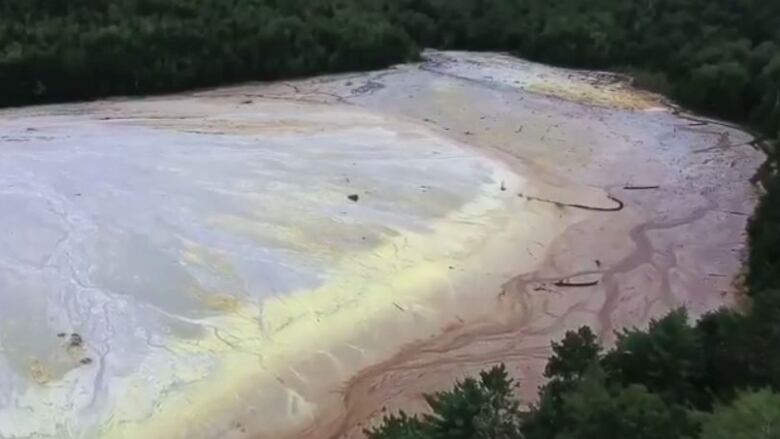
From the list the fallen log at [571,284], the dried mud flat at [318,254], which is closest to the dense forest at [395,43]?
Answer: the dried mud flat at [318,254]

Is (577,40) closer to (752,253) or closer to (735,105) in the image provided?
(735,105)

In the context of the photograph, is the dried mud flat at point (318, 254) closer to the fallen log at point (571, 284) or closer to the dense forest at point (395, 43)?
the fallen log at point (571, 284)

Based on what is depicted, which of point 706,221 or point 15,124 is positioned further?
point 15,124

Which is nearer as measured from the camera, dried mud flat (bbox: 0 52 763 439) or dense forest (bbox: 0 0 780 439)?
dried mud flat (bbox: 0 52 763 439)

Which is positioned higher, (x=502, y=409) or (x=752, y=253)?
(x=502, y=409)

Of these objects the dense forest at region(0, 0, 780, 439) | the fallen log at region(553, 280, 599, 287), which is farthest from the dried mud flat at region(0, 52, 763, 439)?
the dense forest at region(0, 0, 780, 439)

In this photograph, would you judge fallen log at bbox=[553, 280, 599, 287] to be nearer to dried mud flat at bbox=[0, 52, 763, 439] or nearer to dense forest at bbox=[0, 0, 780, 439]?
dried mud flat at bbox=[0, 52, 763, 439]

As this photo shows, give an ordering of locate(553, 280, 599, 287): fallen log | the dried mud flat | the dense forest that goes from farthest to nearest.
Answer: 1. the dense forest
2. locate(553, 280, 599, 287): fallen log
3. the dried mud flat

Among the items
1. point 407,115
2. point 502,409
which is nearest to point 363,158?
point 407,115
